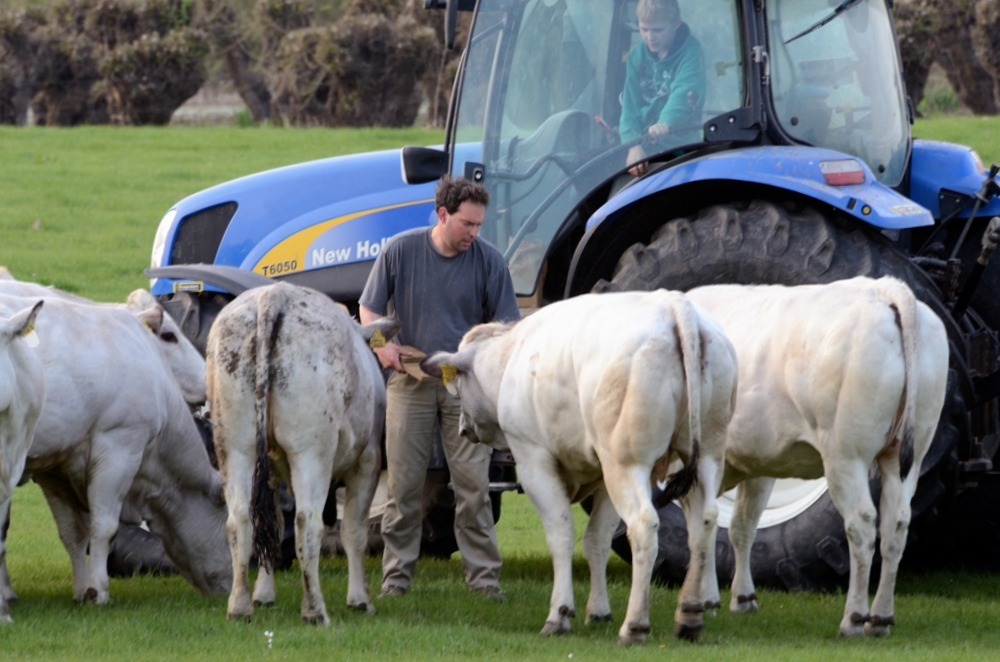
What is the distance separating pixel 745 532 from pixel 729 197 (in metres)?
1.55

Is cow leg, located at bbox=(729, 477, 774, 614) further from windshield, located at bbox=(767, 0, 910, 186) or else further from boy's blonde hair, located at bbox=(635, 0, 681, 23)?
boy's blonde hair, located at bbox=(635, 0, 681, 23)

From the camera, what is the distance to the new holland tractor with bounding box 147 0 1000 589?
6566mm

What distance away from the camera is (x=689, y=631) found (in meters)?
5.77

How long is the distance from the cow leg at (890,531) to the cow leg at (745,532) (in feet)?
2.29

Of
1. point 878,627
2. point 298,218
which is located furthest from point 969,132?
point 878,627

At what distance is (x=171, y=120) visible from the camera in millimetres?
25703

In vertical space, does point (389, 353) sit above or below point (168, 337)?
above

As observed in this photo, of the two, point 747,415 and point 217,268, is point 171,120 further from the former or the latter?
point 747,415

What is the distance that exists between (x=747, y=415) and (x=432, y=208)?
256 cm

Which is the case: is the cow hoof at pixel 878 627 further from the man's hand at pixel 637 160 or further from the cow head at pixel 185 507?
the cow head at pixel 185 507

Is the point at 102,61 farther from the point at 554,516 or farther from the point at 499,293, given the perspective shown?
the point at 554,516

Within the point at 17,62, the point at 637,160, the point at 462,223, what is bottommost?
the point at 17,62

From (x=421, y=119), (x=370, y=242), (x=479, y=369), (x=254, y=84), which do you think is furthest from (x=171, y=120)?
(x=479, y=369)

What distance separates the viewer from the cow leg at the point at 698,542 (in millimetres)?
5746
